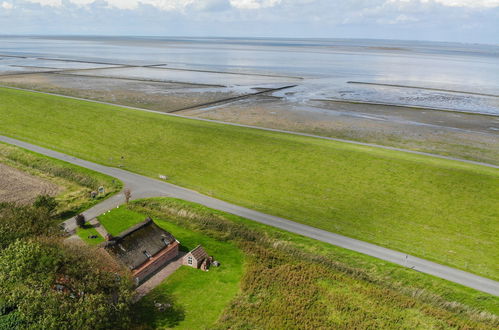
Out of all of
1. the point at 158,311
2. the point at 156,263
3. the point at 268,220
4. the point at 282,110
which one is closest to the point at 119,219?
the point at 156,263

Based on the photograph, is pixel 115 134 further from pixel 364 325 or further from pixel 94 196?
pixel 364 325

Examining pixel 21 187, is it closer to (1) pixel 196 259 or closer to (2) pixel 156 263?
(2) pixel 156 263

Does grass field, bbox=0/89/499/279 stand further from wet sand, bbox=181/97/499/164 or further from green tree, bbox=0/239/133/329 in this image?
green tree, bbox=0/239/133/329

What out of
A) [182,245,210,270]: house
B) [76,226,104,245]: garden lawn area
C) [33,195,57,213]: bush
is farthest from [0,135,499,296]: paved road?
[182,245,210,270]: house

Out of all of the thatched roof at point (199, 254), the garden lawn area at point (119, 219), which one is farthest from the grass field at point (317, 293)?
the garden lawn area at point (119, 219)

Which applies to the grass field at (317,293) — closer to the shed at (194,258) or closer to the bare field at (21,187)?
the shed at (194,258)

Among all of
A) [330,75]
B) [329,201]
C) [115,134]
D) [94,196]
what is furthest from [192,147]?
[330,75]

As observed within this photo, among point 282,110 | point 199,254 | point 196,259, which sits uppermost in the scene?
point 282,110
